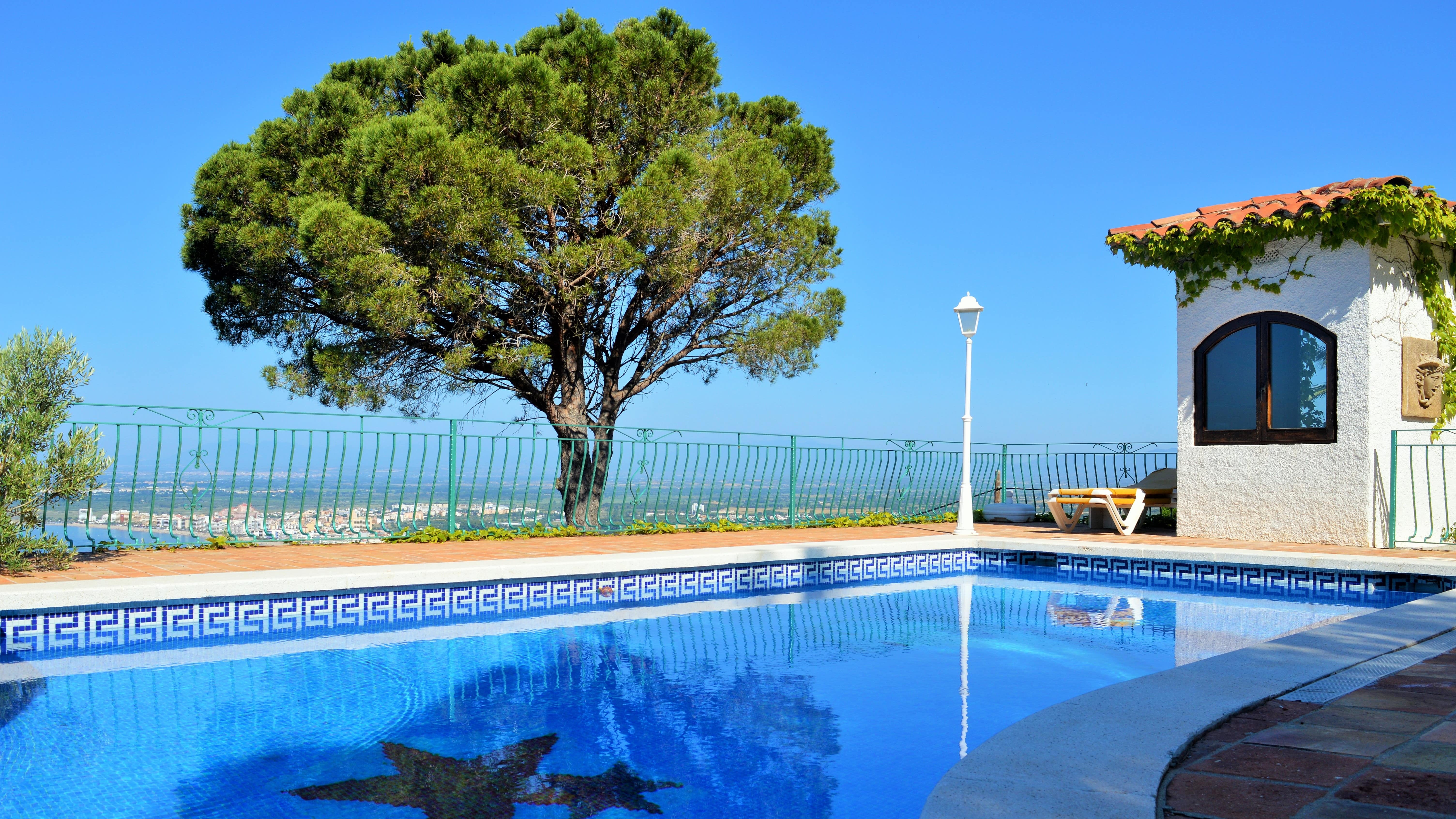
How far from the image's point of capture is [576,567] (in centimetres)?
617

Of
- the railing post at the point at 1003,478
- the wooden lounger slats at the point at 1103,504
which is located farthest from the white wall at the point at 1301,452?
the railing post at the point at 1003,478

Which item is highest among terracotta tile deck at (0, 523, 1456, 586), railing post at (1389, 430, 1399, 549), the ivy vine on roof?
the ivy vine on roof

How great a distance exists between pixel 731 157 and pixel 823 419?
6518mm

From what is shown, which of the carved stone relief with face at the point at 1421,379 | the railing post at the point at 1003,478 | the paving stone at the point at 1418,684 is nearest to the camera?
the paving stone at the point at 1418,684

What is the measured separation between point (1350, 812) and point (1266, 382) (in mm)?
7119

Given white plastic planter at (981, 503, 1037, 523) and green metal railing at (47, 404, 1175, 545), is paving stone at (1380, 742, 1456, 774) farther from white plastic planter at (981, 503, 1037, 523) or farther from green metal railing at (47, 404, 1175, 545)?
white plastic planter at (981, 503, 1037, 523)

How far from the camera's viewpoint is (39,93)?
42.9 ft

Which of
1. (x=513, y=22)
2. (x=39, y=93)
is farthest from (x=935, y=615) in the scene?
(x=39, y=93)

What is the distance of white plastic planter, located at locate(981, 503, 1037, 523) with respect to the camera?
10961 millimetres

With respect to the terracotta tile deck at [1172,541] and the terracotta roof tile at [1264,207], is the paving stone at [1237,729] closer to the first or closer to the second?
the terracotta tile deck at [1172,541]

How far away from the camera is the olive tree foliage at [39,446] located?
5305 millimetres

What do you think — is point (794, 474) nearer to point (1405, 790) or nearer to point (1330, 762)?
point (1330, 762)

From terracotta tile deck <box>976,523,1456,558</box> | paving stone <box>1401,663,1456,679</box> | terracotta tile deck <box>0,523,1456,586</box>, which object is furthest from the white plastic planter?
paving stone <box>1401,663,1456,679</box>

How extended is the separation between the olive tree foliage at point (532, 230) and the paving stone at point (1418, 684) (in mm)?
6490
